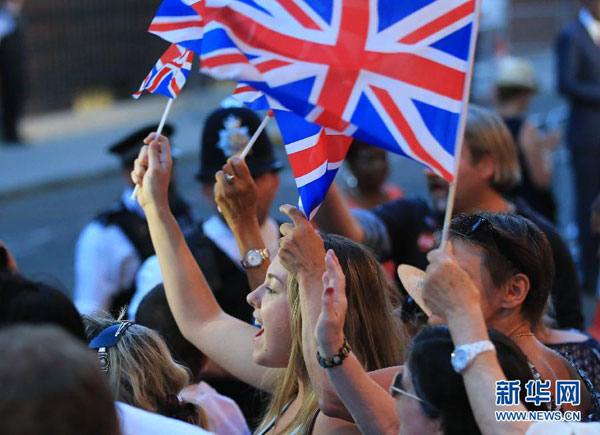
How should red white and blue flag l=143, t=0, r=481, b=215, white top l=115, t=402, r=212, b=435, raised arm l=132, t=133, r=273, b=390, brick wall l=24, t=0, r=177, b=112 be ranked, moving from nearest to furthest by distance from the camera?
white top l=115, t=402, r=212, b=435 < red white and blue flag l=143, t=0, r=481, b=215 < raised arm l=132, t=133, r=273, b=390 < brick wall l=24, t=0, r=177, b=112

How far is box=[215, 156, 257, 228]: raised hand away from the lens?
3.69 meters

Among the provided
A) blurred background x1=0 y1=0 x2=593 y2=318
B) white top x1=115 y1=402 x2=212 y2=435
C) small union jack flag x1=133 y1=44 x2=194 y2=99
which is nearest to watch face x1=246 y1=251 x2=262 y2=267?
small union jack flag x1=133 y1=44 x2=194 y2=99

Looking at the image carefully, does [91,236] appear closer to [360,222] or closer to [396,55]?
[360,222]

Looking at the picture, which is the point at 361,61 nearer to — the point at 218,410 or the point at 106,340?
the point at 106,340

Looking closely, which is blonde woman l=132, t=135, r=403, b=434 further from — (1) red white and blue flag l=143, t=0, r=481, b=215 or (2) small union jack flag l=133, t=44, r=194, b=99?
(1) red white and blue flag l=143, t=0, r=481, b=215

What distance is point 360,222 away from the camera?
4.54 metres

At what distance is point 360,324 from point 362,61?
80cm

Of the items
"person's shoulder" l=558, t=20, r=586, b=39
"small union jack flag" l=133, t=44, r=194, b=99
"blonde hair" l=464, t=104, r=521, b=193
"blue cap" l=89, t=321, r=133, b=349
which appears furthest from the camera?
"person's shoulder" l=558, t=20, r=586, b=39

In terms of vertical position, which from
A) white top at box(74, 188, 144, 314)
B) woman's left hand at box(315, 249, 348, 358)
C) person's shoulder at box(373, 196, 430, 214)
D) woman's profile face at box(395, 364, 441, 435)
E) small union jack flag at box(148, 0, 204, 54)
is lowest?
white top at box(74, 188, 144, 314)

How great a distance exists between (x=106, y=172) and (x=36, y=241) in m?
3.62

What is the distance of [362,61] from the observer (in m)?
2.88

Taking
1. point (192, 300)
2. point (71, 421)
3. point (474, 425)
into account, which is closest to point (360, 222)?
point (192, 300)

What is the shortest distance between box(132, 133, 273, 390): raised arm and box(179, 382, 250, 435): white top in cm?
12

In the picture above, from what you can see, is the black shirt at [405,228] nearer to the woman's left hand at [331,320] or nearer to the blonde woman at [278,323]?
the blonde woman at [278,323]
